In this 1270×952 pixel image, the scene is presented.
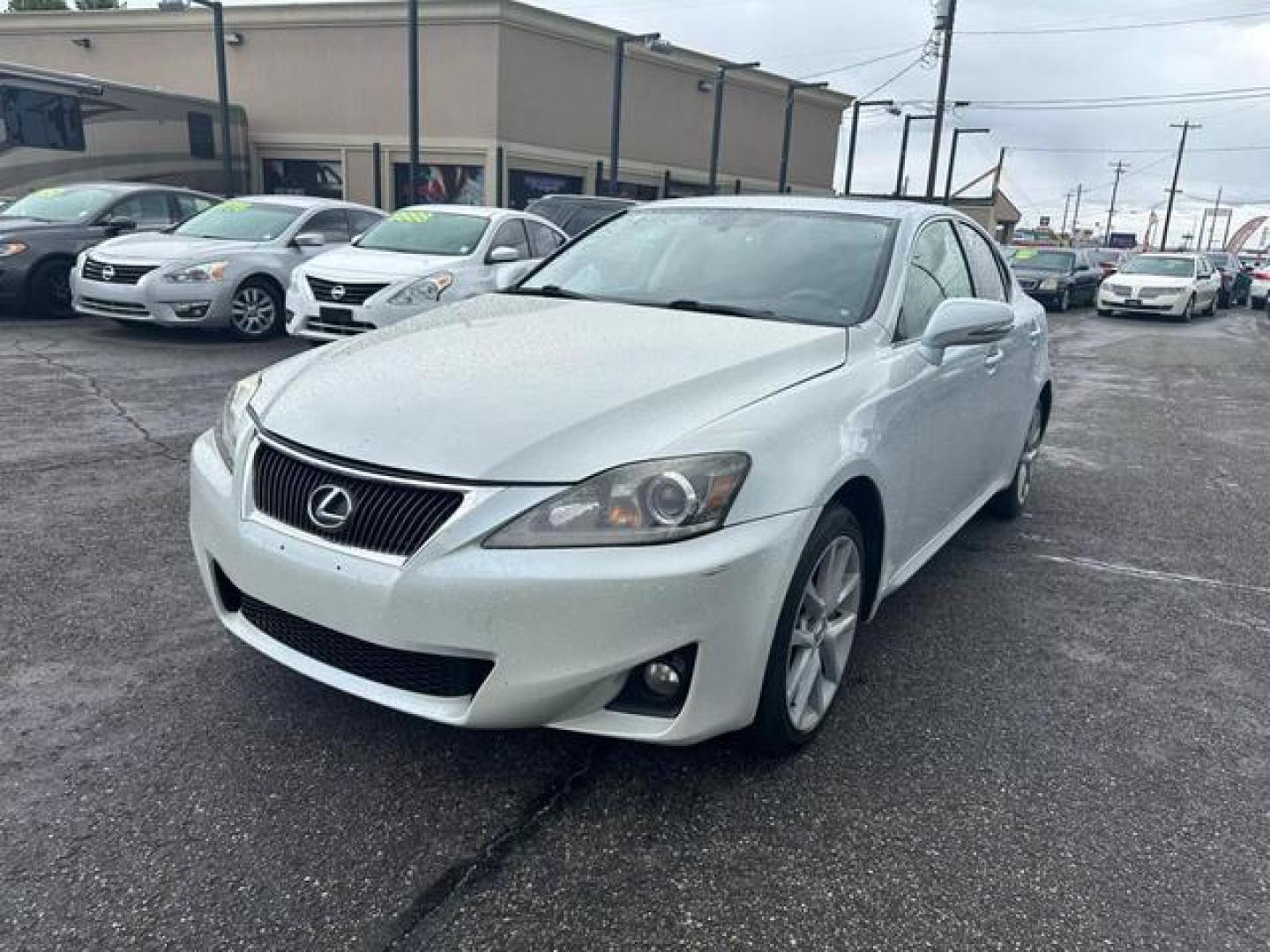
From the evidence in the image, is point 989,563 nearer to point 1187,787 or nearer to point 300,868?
point 1187,787

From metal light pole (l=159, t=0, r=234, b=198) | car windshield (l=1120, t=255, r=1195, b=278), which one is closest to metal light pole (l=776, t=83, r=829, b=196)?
car windshield (l=1120, t=255, r=1195, b=278)

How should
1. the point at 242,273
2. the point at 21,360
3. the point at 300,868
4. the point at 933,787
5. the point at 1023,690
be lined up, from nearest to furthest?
the point at 300,868 → the point at 933,787 → the point at 1023,690 → the point at 21,360 → the point at 242,273

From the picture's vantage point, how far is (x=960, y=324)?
331 centimetres

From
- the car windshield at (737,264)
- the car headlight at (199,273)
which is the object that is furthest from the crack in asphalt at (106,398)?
the car windshield at (737,264)

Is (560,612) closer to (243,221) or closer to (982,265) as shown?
(982,265)

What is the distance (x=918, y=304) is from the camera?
3619 mm

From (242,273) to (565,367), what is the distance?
8.35 m

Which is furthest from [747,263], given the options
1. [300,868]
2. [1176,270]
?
[1176,270]

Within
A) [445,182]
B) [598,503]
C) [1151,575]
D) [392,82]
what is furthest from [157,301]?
[392,82]

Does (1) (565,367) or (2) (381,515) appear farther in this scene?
(1) (565,367)

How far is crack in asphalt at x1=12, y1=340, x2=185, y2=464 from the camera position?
5830mm

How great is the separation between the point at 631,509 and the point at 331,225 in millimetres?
10106

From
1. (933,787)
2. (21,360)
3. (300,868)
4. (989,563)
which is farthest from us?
(21,360)

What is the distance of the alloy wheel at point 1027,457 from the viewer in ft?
17.2
